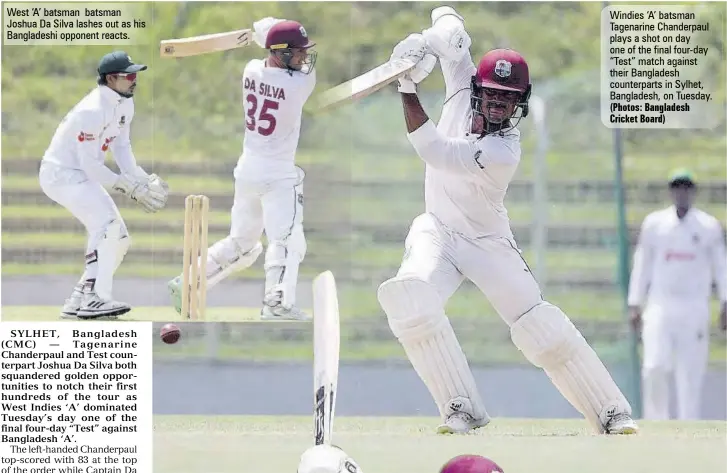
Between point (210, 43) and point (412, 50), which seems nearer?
point (412, 50)

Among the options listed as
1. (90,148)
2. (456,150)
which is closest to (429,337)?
(456,150)

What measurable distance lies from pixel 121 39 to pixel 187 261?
106 centimetres

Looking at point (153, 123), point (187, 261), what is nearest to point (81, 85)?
point (153, 123)

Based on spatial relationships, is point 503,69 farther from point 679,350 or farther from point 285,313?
point 679,350

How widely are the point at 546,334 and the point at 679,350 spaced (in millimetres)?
2182

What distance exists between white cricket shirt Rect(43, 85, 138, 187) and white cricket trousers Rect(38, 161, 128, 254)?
0.11 feet

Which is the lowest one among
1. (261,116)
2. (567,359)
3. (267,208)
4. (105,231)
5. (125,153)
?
(567,359)

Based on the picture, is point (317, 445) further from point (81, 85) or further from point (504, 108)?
point (81, 85)

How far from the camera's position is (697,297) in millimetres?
8367

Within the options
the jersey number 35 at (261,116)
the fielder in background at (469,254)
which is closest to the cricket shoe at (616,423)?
the fielder in background at (469,254)

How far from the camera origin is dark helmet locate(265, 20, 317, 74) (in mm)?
7367

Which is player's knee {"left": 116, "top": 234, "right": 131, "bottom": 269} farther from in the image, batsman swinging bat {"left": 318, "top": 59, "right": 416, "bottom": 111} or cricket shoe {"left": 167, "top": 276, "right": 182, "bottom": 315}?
batsman swinging bat {"left": 318, "top": 59, "right": 416, "bottom": 111}

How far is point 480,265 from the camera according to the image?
6418mm

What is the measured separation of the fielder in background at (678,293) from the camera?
832 cm
